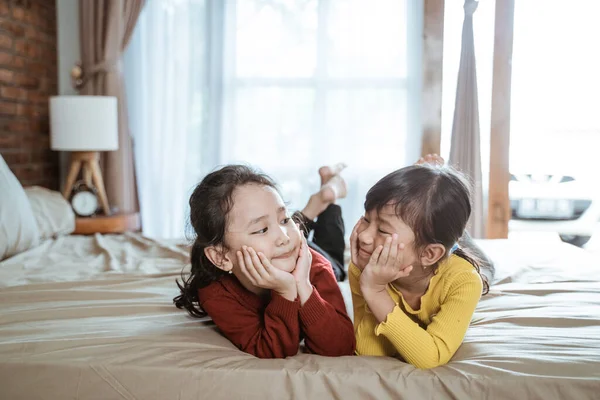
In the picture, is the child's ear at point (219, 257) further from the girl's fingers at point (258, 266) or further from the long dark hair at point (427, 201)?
the long dark hair at point (427, 201)

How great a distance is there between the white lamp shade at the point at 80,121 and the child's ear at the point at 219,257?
7.21 ft

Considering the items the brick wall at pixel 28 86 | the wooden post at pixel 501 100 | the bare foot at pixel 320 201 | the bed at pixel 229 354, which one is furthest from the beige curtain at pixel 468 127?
the brick wall at pixel 28 86

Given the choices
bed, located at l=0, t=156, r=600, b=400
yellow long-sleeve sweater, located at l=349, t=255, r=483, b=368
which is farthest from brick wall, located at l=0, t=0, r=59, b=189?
yellow long-sleeve sweater, located at l=349, t=255, r=483, b=368

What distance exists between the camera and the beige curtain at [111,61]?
3.79 metres

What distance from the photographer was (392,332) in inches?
45.9

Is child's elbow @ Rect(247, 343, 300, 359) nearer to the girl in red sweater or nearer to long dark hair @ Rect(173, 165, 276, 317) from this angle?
the girl in red sweater

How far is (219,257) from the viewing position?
4.39 ft

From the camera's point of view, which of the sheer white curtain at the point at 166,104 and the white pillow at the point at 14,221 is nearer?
the white pillow at the point at 14,221

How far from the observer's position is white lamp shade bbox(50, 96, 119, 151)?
3.25m

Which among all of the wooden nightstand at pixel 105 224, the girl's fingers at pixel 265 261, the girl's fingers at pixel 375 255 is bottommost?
the wooden nightstand at pixel 105 224

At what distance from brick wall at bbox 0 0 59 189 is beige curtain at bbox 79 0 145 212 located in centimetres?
22

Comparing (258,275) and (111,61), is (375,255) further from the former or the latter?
(111,61)

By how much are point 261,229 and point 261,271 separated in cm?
12

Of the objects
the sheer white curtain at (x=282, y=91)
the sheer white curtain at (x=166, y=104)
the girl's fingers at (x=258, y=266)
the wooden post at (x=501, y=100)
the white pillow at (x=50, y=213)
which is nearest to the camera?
the girl's fingers at (x=258, y=266)
